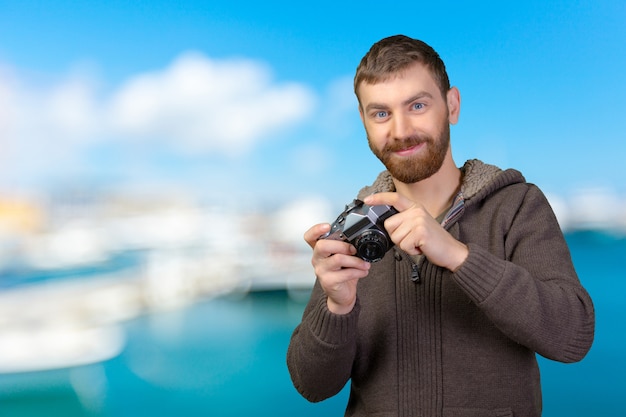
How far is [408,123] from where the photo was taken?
4.30ft

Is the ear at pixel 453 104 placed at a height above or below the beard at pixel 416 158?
above

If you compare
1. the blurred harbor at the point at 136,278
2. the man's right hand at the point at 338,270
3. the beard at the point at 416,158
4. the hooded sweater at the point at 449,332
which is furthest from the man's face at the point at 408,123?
the blurred harbor at the point at 136,278

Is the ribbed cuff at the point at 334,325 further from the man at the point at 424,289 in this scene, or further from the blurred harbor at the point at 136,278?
the blurred harbor at the point at 136,278

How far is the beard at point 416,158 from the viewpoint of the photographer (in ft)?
4.32

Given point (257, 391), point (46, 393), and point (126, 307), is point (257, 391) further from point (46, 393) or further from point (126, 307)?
point (46, 393)

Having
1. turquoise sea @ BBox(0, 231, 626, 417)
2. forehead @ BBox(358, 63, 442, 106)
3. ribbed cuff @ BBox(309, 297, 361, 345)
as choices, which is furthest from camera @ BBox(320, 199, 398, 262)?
turquoise sea @ BBox(0, 231, 626, 417)

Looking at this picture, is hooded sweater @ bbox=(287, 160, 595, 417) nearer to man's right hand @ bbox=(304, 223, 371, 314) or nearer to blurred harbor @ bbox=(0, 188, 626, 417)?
man's right hand @ bbox=(304, 223, 371, 314)

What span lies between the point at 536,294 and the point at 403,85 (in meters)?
0.45

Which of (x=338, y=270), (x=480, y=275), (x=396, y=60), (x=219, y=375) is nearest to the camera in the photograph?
(x=480, y=275)

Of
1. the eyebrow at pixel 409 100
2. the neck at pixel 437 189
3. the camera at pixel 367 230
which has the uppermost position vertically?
the eyebrow at pixel 409 100

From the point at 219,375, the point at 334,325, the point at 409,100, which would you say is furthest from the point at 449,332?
the point at 219,375

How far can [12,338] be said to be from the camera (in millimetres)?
2553

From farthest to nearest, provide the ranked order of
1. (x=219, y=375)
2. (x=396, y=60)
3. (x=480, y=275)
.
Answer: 1. (x=219, y=375)
2. (x=396, y=60)
3. (x=480, y=275)

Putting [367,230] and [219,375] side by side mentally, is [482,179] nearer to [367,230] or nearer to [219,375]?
[367,230]
